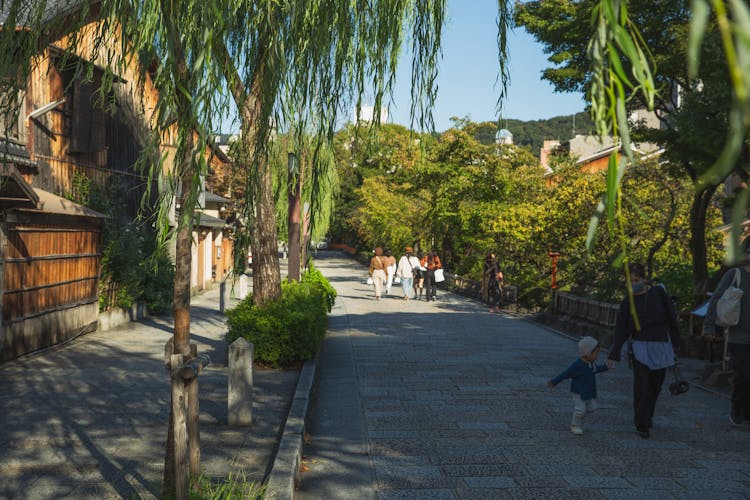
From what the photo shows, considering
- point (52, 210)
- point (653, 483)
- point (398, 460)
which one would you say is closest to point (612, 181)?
point (653, 483)

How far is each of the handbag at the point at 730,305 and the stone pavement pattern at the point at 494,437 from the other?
1.17m

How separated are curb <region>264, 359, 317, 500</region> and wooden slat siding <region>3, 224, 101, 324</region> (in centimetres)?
563

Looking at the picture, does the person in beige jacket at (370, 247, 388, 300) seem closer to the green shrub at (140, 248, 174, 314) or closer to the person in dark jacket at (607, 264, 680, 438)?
the green shrub at (140, 248, 174, 314)

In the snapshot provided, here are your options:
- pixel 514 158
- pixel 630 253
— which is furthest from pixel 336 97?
pixel 514 158

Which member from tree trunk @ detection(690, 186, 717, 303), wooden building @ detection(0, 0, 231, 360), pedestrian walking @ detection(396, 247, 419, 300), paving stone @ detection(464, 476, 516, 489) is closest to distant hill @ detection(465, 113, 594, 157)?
pedestrian walking @ detection(396, 247, 419, 300)

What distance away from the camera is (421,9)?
5.60m

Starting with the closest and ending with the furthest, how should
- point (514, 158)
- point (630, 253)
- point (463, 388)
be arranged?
point (463, 388) → point (630, 253) → point (514, 158)

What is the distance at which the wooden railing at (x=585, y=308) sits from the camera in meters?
15.7

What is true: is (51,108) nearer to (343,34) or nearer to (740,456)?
(343,34)

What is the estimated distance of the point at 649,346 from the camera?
23.9 feet

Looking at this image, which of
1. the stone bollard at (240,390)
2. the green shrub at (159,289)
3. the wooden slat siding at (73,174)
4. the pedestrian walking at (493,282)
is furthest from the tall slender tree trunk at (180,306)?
the pedestrian walking at (493,282)

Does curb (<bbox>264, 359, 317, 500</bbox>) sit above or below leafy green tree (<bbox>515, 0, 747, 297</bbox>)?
below

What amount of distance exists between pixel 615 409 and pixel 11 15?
293 inches

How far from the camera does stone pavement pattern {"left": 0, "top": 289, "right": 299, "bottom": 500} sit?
5.73 metres
